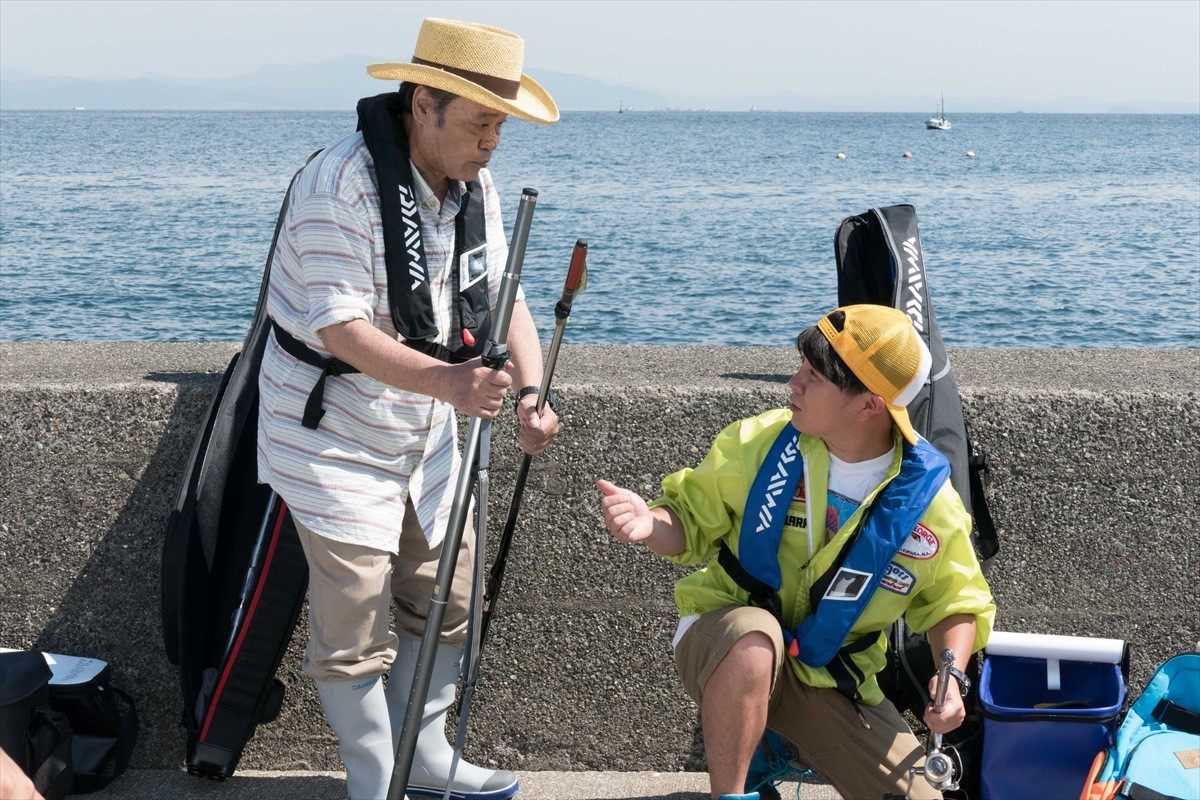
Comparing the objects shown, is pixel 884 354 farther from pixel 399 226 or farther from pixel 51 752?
pixel 51 752

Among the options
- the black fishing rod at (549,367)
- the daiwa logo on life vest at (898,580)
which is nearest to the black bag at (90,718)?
the black fishing rod at (549,367)

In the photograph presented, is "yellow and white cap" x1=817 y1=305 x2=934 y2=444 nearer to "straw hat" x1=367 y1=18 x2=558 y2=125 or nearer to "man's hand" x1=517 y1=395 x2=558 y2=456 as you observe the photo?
"man's hand" x1=517 y1=395 x2=558 y2=456

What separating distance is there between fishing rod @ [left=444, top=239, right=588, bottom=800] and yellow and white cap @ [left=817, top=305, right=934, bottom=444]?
59cm

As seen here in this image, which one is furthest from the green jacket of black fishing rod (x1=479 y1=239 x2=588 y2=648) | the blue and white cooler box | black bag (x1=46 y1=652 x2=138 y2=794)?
black bag (x1=46 y1=652 x2=138 y2=794)

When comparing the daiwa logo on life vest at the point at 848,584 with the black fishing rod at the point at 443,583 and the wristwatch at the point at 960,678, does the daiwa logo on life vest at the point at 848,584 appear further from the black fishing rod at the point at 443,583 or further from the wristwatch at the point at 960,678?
the black fishing rod at the point at 443,583

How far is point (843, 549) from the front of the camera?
276 centimetres

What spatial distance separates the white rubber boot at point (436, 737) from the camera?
3.19m

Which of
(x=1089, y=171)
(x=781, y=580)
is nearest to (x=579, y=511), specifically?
(x=781, y=580)

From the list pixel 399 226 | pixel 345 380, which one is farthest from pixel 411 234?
pixel 345 380

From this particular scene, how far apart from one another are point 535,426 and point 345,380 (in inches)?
17.2

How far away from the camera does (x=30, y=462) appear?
3.42 meters

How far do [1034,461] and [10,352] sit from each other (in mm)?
3112

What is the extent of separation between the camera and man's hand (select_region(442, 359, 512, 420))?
7.99 ft

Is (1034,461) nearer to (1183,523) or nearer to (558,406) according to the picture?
(1183,523)
